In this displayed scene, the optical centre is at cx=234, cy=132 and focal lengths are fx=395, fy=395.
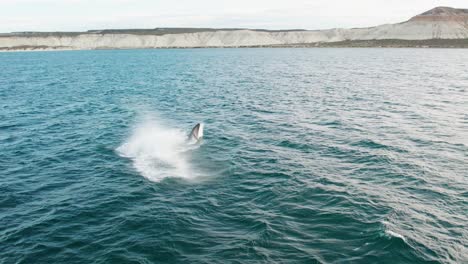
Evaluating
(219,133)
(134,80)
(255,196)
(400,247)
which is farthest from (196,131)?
(134,80)

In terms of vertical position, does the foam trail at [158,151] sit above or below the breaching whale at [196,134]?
below

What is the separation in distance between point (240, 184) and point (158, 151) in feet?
36.4

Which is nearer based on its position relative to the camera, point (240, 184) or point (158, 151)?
point (240, 184)

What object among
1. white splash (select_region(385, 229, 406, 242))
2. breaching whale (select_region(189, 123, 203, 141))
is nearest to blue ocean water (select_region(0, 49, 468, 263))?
white splash (select_region(385, 229, 406, 242))

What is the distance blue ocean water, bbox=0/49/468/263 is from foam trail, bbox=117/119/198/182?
20cm

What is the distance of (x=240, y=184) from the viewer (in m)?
27.6

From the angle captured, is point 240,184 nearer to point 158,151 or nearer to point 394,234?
point 394,234

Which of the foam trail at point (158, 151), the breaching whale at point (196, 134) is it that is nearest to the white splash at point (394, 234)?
the foam trail at point (158, 151)

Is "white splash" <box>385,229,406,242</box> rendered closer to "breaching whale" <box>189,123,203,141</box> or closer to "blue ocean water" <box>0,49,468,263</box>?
"blue ocean water" <box>0,49,468,263</box>

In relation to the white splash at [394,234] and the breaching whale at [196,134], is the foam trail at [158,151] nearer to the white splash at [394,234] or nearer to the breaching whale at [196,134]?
the breaching whale at [196,134]

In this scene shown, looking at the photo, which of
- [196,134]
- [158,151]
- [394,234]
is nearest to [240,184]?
[394,234]

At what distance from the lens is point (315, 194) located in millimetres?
25531

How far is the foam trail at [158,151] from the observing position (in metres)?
30.3

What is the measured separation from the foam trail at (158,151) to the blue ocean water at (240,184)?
0.67 feet
